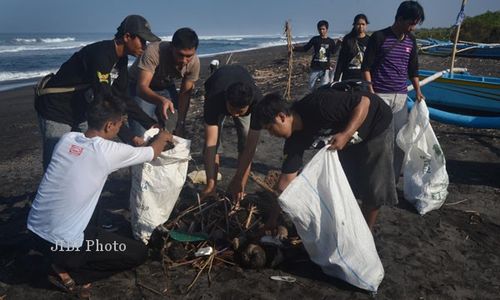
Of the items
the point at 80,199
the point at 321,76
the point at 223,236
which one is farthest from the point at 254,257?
the point at 321,76

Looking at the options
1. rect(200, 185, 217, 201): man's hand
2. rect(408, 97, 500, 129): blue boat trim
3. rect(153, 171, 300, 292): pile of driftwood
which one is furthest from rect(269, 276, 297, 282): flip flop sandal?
rect(408, 97, 500, 129): blue boat trim

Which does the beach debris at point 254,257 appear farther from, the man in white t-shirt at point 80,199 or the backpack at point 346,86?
the backpack at point 346,86

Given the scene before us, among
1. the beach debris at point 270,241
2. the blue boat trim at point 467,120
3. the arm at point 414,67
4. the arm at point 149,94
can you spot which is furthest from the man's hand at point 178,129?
the blue boat trim at point 467,120

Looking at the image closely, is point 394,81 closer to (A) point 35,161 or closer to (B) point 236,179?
(B) point 236,179

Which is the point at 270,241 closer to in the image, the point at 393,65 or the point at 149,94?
the point at 149,94

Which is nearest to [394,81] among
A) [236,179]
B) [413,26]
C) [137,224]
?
[413,26]

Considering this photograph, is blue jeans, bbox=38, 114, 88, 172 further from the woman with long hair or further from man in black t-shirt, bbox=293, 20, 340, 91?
man in black t-shirt, bbox=293, 20, 340, 91

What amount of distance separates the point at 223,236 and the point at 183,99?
4.68 ft

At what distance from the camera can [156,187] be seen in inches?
121

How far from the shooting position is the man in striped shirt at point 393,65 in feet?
12.9

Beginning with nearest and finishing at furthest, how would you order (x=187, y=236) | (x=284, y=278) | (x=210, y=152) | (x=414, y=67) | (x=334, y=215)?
(x=334, y=215) < (x=284, y=278) < (x=187, y=236) < (x=210, y=152) < (x=414, y=67)

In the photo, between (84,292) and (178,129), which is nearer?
(84,292)

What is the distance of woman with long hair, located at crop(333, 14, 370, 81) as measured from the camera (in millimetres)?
5457

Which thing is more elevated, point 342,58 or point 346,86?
point 342,58
